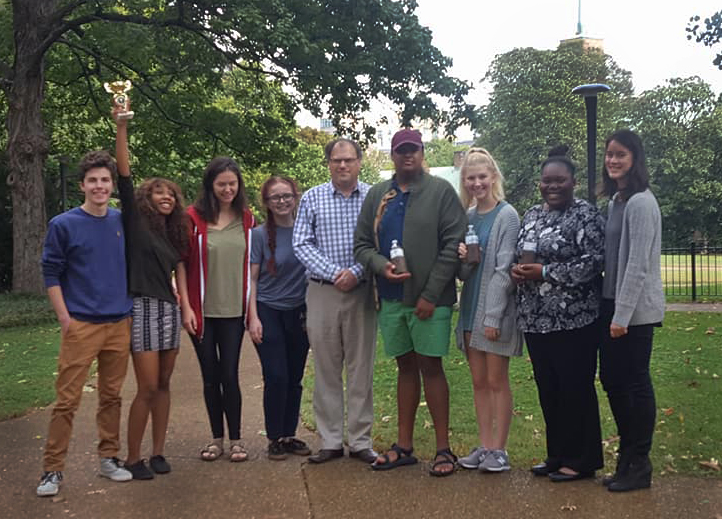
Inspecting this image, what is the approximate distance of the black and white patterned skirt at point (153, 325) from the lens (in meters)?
5.14

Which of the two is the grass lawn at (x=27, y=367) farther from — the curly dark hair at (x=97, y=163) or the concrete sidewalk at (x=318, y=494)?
the curly dark hair at (x=97, y=163)

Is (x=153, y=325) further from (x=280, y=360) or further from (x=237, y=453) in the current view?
(x=237, y=453)

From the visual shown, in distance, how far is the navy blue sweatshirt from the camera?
15.9 ft

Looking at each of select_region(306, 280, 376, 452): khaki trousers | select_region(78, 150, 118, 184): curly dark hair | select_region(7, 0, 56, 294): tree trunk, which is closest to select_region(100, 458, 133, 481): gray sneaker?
select_region(306, 280, 376, 452): khaki trousers

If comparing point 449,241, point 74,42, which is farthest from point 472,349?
point 74,42

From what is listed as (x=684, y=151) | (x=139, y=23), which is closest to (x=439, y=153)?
(x=684, y=151)

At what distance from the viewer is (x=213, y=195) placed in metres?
5.56

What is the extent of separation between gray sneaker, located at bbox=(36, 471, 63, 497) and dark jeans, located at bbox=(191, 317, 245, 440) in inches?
43.0

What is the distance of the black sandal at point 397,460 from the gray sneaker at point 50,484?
1.91 metres

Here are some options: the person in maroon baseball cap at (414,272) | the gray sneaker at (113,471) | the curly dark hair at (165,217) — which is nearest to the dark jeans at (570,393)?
the person in maroon baseball cap at (414,272)

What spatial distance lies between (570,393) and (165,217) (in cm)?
276

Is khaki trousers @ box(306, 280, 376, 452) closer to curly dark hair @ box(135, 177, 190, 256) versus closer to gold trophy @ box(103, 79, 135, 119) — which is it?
curly dark hair @ box(135, 177, 190, 256)

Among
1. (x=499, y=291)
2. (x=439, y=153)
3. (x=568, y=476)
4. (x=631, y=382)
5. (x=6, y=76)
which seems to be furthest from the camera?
(x=439, y=153)

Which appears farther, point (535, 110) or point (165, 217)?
point (535, 110)
